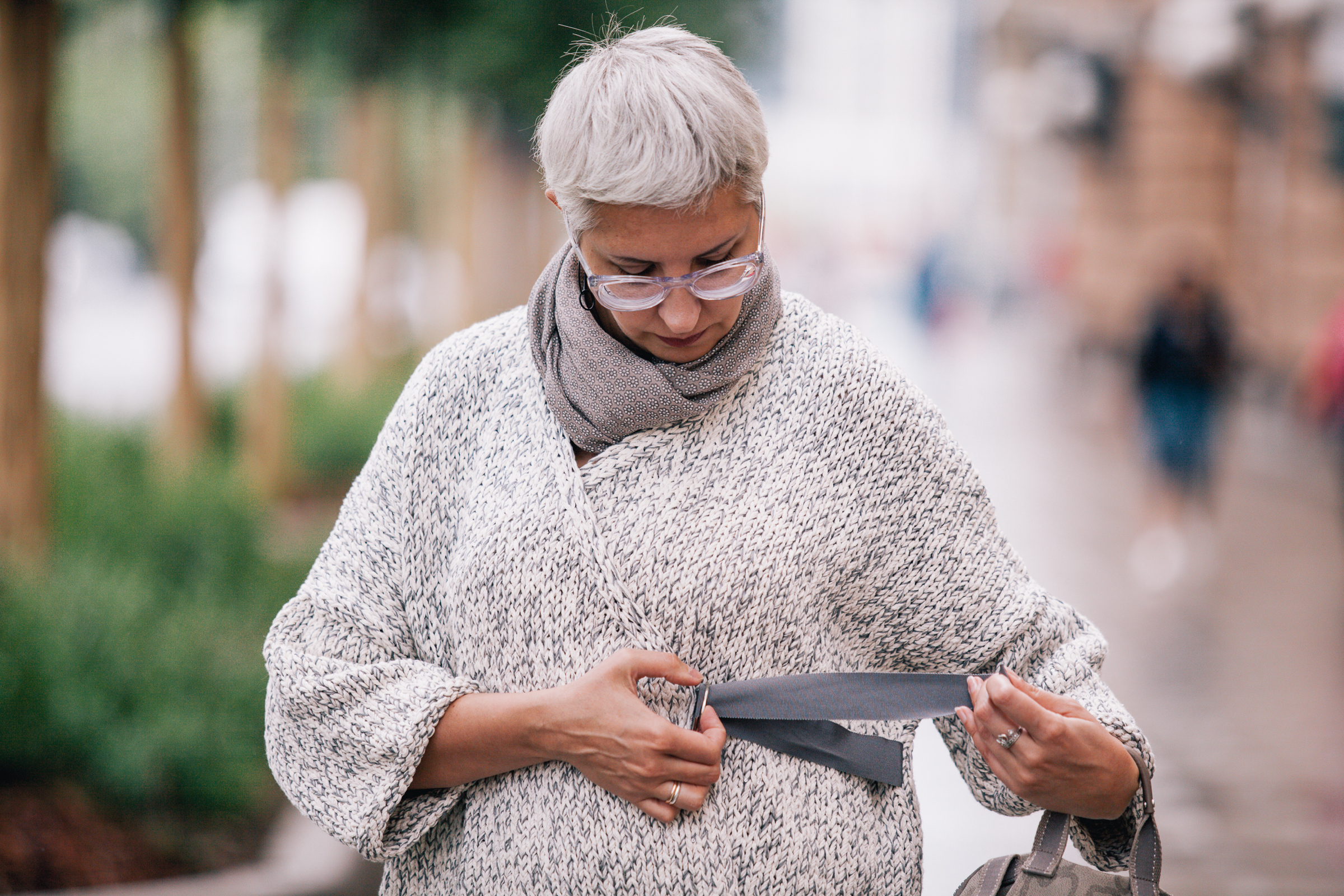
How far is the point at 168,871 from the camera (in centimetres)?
422

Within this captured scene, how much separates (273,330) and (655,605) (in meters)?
8.44

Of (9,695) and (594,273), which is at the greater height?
(594,273)

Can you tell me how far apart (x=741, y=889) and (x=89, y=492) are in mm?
5831

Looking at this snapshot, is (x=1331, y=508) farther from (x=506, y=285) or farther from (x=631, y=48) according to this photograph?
(x=631, y=48)

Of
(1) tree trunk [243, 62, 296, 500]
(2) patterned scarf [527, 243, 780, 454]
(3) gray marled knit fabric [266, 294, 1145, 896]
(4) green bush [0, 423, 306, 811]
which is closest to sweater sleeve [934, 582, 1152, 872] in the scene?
(3) gray marled knit fabric [266, 294, 1145, 896]

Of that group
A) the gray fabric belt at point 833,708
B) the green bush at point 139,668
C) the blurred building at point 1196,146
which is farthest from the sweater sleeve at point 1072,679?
the blurred building at point 1196,146

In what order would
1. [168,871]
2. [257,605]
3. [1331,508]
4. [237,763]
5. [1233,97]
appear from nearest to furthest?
[168,871], [237,763], [257,605], [1331,508], [1233,97]

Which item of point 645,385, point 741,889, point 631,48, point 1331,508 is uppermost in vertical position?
point 631,48

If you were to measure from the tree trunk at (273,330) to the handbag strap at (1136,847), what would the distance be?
7764 mm

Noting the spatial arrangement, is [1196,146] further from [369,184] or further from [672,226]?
[672,226]

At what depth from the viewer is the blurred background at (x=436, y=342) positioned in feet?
15.2

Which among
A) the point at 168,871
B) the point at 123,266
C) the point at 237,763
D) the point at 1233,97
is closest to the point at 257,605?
the point at 237,763

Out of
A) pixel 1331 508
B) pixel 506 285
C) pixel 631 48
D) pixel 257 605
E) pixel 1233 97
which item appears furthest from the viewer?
pixel 1233 97

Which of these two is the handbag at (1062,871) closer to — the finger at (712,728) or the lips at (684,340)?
the finger at (712,728)
